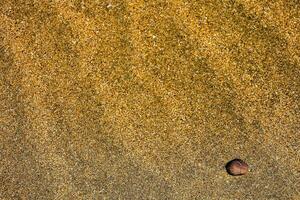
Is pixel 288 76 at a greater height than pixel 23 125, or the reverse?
pixel 288 76

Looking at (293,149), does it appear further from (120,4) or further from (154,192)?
(120,4)

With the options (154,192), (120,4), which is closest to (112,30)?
(120,4)

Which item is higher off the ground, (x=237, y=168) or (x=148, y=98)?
(x=148, y=98)

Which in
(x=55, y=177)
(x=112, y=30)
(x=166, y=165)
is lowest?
(x=55, y=177)
